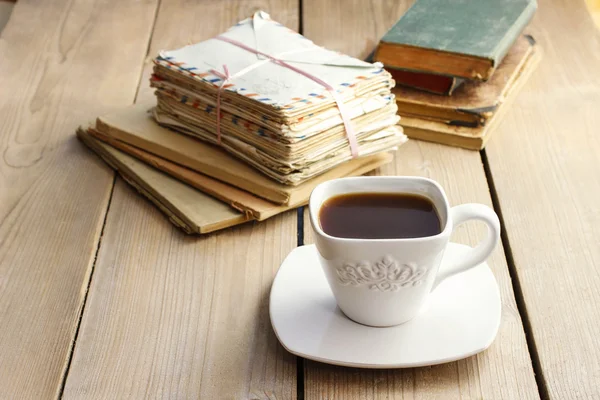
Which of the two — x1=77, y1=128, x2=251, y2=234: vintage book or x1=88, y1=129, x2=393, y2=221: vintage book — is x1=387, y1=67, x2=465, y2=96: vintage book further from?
x1=77, y1=128, x2=251, y2=234: vintage book

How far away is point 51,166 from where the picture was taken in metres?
1.07

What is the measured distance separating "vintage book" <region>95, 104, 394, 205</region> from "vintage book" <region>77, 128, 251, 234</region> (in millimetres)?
27

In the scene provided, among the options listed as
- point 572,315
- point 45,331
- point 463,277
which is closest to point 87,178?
point 45,331

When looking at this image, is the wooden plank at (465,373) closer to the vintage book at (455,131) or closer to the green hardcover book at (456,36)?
the vintage book at (455,131)

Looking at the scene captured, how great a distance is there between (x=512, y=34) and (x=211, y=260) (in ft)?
2.11

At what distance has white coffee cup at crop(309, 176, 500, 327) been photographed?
2.17 feet

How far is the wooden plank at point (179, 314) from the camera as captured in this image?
726 mm

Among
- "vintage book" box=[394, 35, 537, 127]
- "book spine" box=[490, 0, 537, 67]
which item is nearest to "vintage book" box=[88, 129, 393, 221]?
"vintage book" box=[394, 35, 537, 127]

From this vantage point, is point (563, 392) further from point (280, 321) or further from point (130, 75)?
point (130, 75)

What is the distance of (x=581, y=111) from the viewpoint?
1.15 meters

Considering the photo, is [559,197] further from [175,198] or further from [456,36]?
[175,198]

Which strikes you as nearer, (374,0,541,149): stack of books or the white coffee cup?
the white coffee cup

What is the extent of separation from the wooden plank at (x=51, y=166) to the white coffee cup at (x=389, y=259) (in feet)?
0.98

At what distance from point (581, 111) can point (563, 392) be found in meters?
0.59
